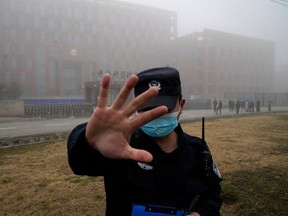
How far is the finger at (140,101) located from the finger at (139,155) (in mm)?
181

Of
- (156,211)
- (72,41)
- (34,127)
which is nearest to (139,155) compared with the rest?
(156,211)

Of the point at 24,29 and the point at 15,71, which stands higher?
the point at 24,29

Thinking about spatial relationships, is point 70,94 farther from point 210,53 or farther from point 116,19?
point 210,53

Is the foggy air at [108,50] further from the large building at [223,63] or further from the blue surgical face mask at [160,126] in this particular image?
the blue surgical face mask at [160,126]

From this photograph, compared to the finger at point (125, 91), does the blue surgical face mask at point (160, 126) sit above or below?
below

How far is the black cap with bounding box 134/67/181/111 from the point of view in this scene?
1811mm

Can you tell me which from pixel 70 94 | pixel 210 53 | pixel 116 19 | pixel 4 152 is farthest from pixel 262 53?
pixel 4 152

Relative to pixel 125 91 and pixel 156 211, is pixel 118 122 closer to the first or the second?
pixel 125 91

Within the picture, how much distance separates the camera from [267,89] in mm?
70500

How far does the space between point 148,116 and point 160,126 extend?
1.75 ft

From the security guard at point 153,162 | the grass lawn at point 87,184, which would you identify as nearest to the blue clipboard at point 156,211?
the security guard at point 153,162

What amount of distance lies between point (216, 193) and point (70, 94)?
197ft

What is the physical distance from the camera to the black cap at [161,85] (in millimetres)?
1811

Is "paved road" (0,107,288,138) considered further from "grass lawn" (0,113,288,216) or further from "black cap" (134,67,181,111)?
"black cap" (134,67,181,111)
